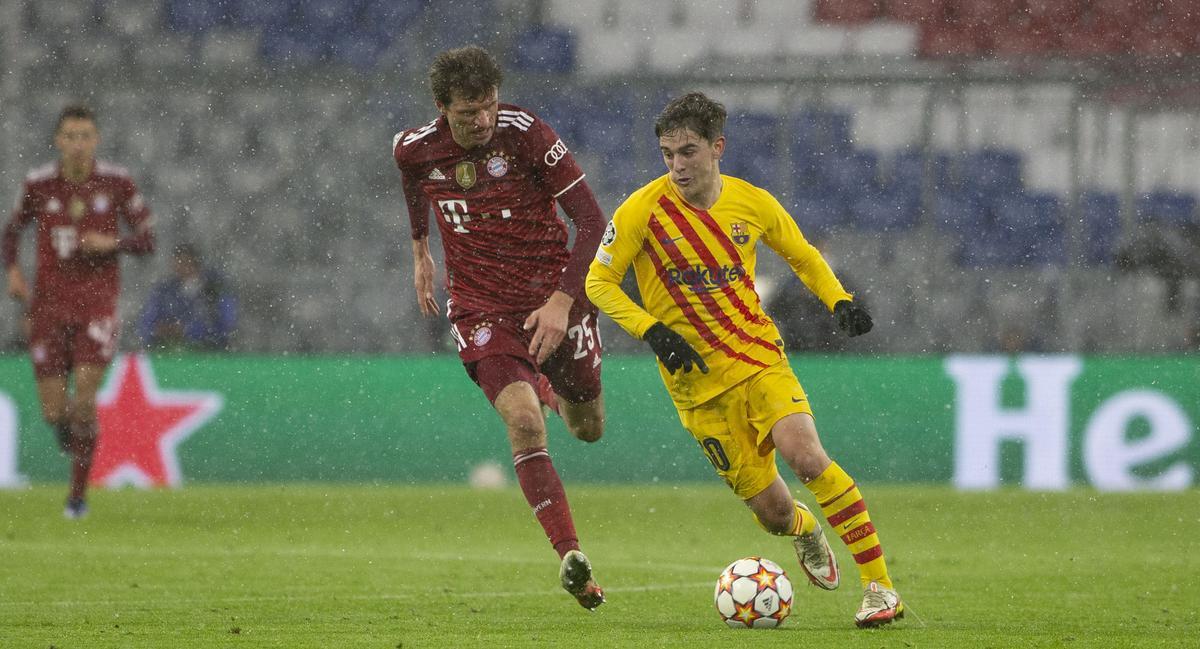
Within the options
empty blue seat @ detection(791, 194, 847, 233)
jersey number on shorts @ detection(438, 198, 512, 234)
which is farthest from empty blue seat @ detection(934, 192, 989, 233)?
jersey number on shorts @ detection(438, 198, 512, 234)

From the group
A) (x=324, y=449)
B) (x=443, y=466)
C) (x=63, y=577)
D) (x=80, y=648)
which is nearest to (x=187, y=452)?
(x=324, y=449)

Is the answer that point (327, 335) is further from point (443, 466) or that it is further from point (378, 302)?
point (443, 466)

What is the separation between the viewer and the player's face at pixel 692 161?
22.1 feet

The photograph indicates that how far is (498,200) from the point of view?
737 centimetres

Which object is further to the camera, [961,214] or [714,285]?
[961,214]

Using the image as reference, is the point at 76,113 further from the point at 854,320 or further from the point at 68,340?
the point at 854,320

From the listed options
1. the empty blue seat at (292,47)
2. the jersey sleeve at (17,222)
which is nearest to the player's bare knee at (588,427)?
the jersey sleeve at (17,222)

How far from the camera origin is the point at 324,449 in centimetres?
1455

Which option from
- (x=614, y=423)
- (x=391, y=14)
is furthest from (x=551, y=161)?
(x=391, y=14)

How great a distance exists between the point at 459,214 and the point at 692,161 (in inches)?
43.2

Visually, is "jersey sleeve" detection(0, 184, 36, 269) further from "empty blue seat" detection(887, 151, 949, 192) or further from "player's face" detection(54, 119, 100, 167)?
"empty blue seat" detection(887, 151, 949, 192)

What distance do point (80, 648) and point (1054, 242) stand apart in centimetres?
1274

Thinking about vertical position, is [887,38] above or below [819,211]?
above

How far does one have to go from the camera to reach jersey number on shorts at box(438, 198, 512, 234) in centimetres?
739
